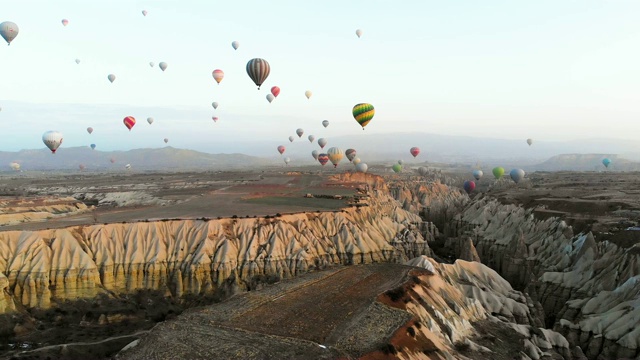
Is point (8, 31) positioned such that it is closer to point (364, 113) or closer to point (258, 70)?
point (258, 70)

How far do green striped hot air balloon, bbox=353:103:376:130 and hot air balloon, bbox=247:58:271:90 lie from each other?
19417mm

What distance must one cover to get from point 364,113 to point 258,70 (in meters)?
22.1

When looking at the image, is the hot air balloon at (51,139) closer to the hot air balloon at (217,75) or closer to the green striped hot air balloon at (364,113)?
the hot air balloon at (217,75)

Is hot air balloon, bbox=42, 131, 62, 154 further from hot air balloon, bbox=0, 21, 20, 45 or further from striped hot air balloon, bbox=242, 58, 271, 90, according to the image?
striped hot air balloon, bbox=242, 58, 271, 90

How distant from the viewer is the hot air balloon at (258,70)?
234 ft

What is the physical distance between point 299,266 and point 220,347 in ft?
84.3

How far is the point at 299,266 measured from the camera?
4716 cm

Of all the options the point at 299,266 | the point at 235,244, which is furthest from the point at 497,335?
the point at 235,244

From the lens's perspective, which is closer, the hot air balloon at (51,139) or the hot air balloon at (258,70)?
the hot air balloon at (258,70)

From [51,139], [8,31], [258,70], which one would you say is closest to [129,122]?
[51,139]

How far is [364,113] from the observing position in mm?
81812

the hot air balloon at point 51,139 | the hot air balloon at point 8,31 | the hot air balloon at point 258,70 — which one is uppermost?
the hot air balloon at point 8,31

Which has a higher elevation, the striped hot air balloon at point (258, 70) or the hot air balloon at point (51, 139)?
the striped hot air balloon at point (258, 70)

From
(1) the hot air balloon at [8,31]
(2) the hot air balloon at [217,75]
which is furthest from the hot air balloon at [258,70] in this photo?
(1) the hot air balloon at [8,31]
